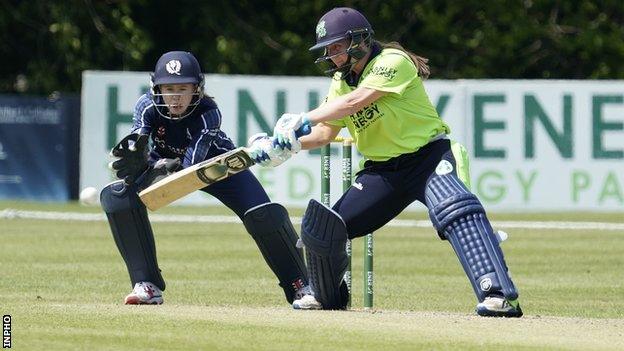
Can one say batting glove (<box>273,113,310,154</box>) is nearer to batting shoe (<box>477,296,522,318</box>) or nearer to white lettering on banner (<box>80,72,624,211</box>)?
batting shoe (<box>477,296,522,318</box>)

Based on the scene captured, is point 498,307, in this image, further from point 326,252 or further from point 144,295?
point 144,295

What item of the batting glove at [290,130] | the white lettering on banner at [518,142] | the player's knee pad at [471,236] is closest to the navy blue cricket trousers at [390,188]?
the player's knee pad at [471,236]

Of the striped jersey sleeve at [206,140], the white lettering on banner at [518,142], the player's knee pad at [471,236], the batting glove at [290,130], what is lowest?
the white lettering on banner at [518,142]

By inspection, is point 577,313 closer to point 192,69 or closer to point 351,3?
point 192,69

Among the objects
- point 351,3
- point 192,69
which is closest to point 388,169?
point 192,69

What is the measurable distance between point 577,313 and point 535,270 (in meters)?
3.50

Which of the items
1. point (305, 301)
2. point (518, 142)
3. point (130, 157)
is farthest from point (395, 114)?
point (518, 142)

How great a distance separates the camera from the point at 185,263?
48.2 feet

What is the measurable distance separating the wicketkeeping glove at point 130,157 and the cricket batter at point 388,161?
1021 millimetres

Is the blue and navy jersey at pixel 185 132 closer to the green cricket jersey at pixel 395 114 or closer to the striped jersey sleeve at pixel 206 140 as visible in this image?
the striped jersey sleeve at pixel 206 140

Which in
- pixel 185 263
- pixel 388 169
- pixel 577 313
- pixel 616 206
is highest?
pixel 388 169

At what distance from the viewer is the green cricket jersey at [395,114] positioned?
9.30 metres

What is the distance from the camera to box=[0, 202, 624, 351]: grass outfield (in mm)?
8180

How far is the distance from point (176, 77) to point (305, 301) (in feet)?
5.33
